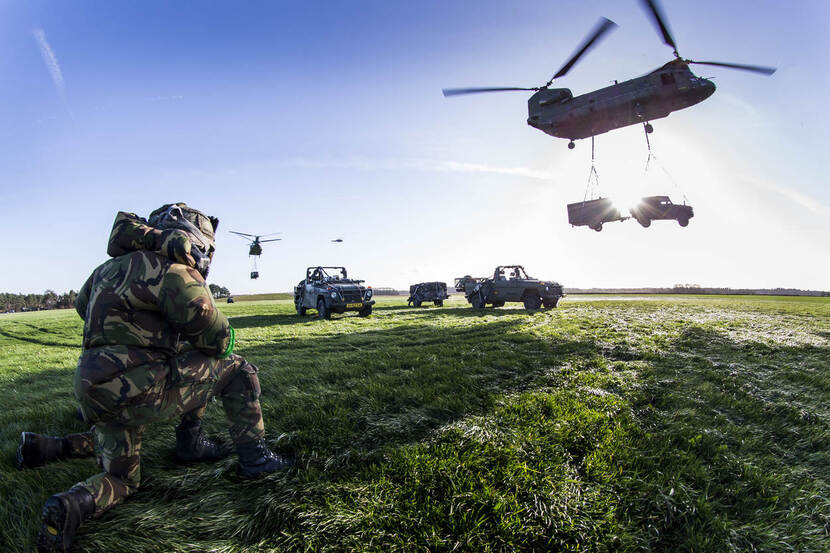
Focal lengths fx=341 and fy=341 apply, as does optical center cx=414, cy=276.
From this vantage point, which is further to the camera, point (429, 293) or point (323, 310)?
point (429, 293)

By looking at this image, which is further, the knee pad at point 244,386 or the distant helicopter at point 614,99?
the distant helicopter at point 614,99

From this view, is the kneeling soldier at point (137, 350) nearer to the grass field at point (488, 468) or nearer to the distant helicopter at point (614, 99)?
Answer: the grass field at point (488, 468)

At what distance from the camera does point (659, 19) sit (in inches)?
371

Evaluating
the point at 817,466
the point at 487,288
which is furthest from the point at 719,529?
the point at 487,288

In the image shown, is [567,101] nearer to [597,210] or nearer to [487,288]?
[597,210]

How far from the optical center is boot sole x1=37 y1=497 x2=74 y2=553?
139 cm

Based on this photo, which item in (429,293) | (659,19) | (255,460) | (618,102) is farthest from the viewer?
(429,293)

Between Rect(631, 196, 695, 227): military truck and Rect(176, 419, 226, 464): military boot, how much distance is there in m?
16.0

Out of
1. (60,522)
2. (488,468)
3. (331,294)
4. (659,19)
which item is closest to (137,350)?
(60,522)

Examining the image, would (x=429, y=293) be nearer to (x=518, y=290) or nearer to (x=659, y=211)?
(x=518, y=290)

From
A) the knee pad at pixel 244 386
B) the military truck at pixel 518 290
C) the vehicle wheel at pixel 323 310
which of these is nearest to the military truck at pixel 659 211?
the military truck at pixel 518 290

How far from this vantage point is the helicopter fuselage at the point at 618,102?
464 inches

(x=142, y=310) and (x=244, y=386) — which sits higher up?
(x=142, y=310)

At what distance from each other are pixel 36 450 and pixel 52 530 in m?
1.10
